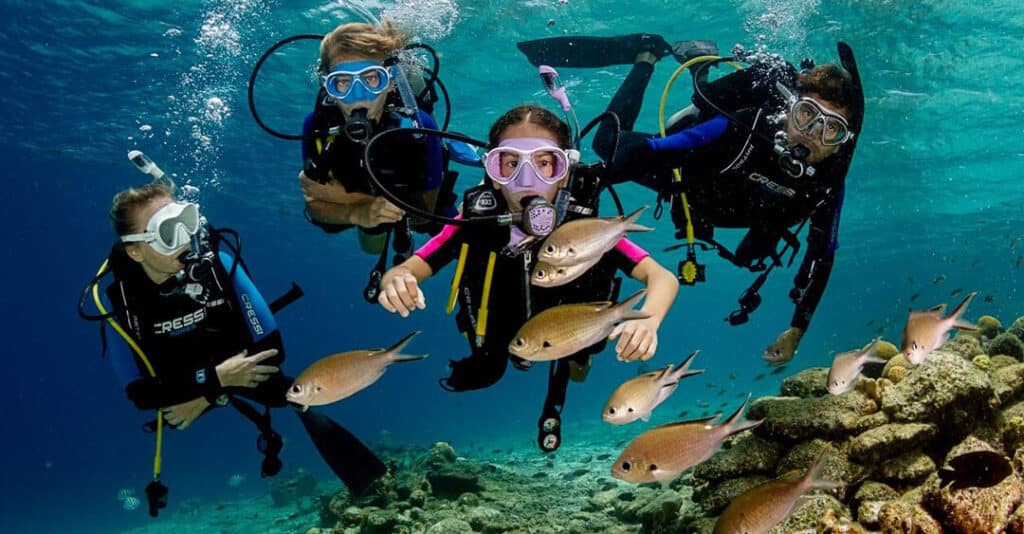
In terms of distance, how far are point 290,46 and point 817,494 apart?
17.1 m

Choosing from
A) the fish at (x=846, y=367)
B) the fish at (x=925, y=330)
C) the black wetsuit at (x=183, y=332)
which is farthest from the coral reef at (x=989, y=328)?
the black wetsuit at (x=183, y=332)

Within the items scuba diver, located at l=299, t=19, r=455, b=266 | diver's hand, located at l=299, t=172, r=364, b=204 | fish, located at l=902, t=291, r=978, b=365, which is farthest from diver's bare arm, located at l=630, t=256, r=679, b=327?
diver's hand, located at l=299, t=172, r=364, b=204

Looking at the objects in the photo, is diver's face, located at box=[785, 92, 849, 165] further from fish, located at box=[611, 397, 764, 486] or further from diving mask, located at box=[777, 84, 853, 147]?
fish, located at box=[611, 397, 764, 486]

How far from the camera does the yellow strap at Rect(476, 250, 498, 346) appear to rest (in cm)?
438

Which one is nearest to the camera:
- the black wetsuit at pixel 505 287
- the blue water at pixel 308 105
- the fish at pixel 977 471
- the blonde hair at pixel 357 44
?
the fish at pixel 977 471

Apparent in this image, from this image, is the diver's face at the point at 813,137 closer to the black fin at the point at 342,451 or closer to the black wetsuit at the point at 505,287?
the black wetsuit at the point at 505,287

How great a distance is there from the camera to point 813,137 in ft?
17.8

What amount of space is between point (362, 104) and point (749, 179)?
3964 millimetres

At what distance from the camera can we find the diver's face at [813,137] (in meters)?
5.41

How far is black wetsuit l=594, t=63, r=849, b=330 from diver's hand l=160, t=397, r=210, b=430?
15.6 ft

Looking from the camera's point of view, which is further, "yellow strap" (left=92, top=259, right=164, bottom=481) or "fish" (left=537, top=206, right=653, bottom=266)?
"yellow strap" (left=92, top=259, right=164, bottom=481)

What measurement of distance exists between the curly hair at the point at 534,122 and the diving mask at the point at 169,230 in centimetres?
283

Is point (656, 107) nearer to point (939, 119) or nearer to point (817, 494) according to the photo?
point (939, 119)

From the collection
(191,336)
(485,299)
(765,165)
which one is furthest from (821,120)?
(191,336)
